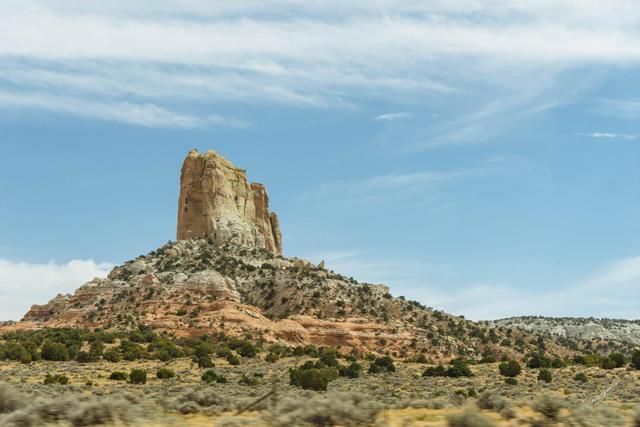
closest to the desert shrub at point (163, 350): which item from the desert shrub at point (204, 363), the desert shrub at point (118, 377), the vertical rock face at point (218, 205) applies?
the desert shrub at point (204, 363)

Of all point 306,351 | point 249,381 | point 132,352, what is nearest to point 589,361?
point 306,351

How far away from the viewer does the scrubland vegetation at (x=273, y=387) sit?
41.4 ft

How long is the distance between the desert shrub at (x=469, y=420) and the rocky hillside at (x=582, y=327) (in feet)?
405

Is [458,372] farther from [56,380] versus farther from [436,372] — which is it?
[56,380]

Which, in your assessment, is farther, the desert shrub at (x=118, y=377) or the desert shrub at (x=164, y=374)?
the desert shrub at (x=164, y=374)

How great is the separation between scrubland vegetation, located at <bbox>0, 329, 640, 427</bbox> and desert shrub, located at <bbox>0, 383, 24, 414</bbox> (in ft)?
0.08

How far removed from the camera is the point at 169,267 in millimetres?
113875

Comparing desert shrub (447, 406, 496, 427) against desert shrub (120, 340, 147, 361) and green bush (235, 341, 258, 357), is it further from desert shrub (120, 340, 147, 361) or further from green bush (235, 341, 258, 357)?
green bush (235, 341, 258, 357)

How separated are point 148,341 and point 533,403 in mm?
70458

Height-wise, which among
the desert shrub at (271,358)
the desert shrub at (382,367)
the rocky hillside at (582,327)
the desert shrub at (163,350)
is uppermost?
the rocky hillside at (582,327)

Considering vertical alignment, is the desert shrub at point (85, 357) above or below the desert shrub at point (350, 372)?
above

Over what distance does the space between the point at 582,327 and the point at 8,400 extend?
14867 cm

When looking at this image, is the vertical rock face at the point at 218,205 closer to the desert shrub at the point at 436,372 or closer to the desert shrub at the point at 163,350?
the desert shrub at the point at 163,350

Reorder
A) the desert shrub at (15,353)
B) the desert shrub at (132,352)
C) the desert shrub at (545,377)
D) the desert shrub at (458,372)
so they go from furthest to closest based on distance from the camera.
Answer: the desert shrub at (132,352) → the desert shrub at (15,353) → the desert shrub at (458,372) → the desert shrub at (545,377)
